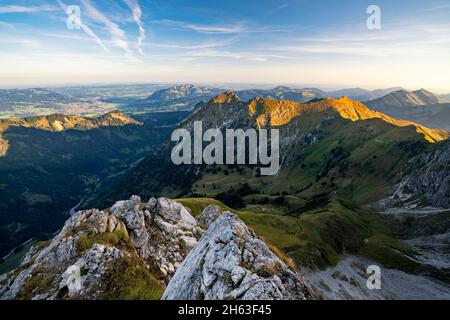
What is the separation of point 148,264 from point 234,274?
25.5 metres

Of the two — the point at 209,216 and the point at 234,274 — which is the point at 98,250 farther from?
the point at 209,216

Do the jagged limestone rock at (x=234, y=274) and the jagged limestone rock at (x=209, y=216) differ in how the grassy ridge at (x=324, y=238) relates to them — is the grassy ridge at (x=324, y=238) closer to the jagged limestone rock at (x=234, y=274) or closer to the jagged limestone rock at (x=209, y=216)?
the jagged limestone rock at (x=209, y=216)

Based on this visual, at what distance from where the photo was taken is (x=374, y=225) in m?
195

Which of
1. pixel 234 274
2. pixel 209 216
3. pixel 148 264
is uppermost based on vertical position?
pixel 234 274

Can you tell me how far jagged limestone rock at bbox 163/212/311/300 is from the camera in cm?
2497

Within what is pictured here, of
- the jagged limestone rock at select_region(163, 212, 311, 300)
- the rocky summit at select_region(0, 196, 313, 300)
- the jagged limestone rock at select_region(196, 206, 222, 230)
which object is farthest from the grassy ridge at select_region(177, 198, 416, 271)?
the jagged limestone rock at select_region(163, 212, 311, 300)

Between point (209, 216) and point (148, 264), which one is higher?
point (148, 264)

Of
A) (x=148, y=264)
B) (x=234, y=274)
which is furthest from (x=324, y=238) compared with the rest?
(x=234, y=274)

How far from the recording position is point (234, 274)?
26.6 metres

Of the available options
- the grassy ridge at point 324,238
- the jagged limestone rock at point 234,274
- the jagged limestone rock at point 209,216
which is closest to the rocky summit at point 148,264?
the jagged limestone rock at point 234,274

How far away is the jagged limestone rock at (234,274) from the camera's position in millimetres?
24969

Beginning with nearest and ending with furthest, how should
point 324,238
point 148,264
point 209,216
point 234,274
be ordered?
point 234,274 → point 148,264 → point 209,216 → point 324,238
